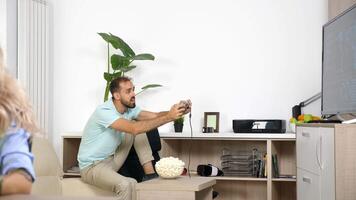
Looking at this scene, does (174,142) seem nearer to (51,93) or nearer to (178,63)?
(178,63)

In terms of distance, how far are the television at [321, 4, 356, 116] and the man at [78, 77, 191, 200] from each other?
105 cm

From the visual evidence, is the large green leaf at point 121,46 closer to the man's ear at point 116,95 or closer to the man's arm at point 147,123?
the man's ear at point 116,95

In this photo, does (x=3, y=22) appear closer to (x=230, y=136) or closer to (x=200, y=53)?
(x=200, y=53)

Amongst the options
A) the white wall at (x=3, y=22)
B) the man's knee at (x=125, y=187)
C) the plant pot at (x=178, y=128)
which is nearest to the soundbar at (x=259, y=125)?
the plant pot at (x=178, y=128)

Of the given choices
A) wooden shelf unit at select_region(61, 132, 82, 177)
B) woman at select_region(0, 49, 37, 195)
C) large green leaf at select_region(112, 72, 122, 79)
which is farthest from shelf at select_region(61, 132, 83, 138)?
woman at select_region(0, 49, 37, 195)

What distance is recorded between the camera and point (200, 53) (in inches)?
191

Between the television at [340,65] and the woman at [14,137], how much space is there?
1979mm

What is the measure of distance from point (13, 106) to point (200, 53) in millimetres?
3659

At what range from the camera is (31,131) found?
129 centimetres

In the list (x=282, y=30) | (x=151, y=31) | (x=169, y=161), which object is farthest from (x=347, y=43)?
(x=151, y=31)

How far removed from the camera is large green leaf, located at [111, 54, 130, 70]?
4.54m

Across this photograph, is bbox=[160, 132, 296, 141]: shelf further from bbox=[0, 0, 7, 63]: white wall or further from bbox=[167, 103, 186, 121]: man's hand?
bbox=[0, 0, 7, 63]: white wall

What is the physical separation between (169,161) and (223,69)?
1.42 meters

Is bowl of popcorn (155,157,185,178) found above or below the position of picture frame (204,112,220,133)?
below
